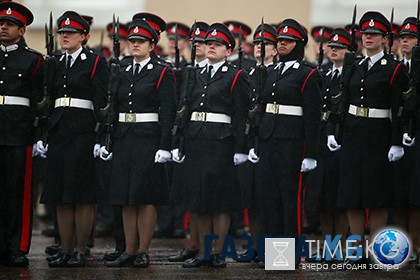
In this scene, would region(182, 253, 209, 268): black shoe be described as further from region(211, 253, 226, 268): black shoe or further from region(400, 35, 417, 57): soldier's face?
region(400, 35, 417, 57): soldier's face

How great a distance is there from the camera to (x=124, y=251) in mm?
11203

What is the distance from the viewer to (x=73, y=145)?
35.1ft

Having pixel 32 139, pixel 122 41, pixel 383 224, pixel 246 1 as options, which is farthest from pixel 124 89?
pixel 246 1

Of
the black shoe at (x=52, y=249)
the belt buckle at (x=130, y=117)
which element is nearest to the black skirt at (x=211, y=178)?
the belt buckle at (x=130, y=117)

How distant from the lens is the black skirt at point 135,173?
10.5 m

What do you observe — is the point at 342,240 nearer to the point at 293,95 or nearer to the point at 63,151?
the point at 293,95

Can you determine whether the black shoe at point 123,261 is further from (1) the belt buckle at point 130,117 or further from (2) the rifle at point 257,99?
(2) the rifle at point 257,99

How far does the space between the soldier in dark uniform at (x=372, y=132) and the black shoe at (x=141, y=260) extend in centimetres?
170

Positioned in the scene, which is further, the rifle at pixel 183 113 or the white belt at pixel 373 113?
the rifle at pixel 183 113

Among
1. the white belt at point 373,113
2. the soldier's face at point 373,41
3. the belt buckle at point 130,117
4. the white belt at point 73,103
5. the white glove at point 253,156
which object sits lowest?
the white glove at point 253,156

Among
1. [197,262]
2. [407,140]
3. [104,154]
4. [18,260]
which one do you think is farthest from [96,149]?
[407,140]

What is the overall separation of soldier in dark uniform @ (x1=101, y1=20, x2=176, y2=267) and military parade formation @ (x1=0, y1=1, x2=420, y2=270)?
1cm

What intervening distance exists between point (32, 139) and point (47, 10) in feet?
28.2

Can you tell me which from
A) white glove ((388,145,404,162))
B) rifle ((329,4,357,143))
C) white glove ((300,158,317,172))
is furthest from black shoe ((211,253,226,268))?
white glove ((388,145,404,162))
